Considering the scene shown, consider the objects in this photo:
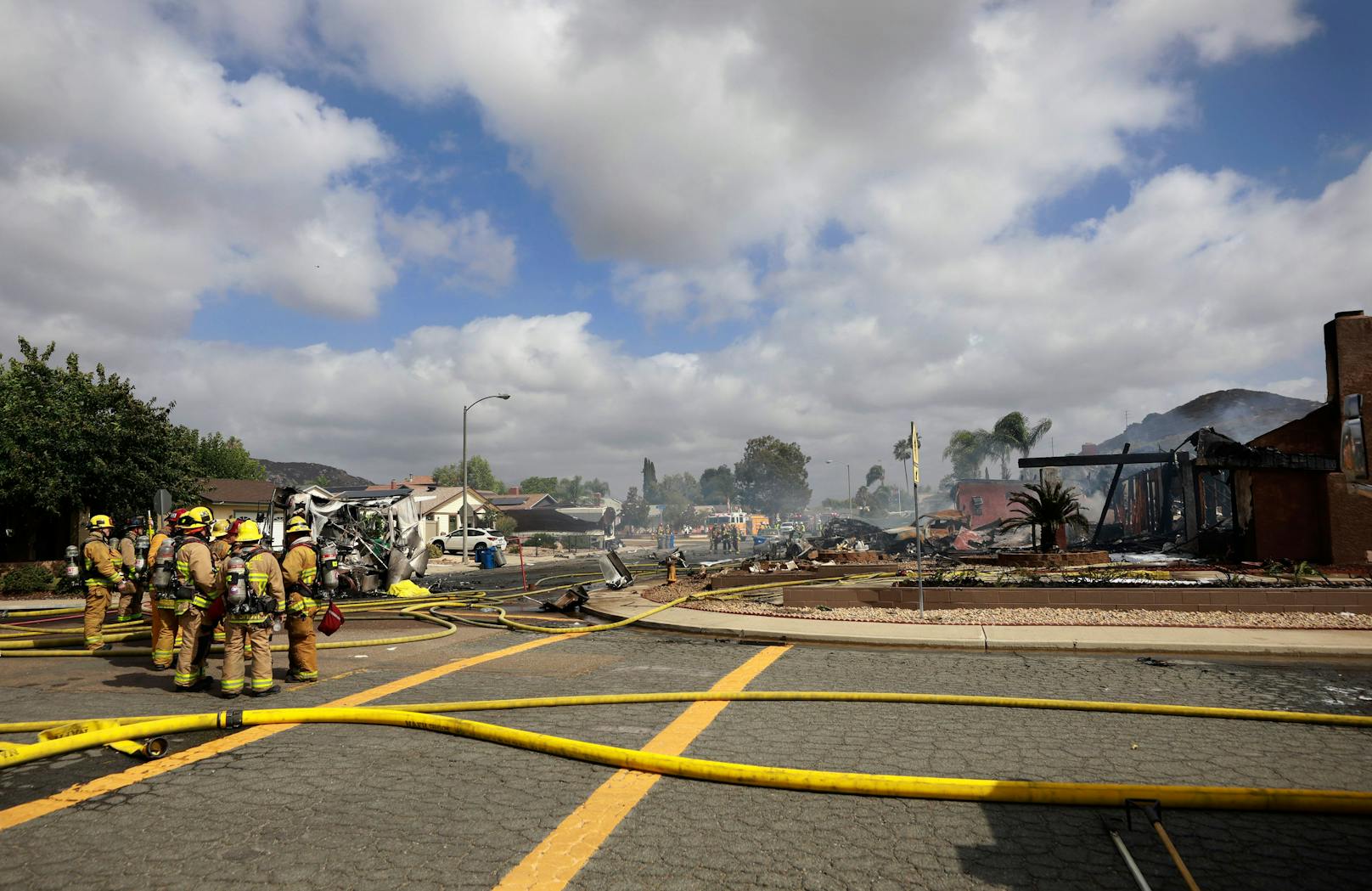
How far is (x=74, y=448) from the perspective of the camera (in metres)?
22.6

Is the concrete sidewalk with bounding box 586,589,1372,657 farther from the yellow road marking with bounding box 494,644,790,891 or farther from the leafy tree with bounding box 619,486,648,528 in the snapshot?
the leafy tree with bounding box 619,486,648,528

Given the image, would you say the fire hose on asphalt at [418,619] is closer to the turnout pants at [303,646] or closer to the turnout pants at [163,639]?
the turnout pants at [163,639]

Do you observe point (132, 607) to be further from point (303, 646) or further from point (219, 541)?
point (303, 646)

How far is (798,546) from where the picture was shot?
29.7 metres

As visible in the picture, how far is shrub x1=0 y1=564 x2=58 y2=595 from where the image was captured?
2209 centimetres

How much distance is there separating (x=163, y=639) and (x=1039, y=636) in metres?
10.4

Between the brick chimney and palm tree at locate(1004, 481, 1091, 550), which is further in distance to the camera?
palm tree at locate(1004, 481, 1091, 550)

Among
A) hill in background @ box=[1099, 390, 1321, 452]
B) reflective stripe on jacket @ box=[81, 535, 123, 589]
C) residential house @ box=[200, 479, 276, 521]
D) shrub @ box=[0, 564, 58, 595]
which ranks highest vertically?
hill in background @ box=[1099, 390, 1321, 452]

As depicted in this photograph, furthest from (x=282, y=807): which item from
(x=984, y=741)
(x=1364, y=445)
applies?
(x=1364, y=445)

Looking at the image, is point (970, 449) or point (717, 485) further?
point (717, 485)

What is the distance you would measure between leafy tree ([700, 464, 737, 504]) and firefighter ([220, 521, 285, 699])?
17837cm

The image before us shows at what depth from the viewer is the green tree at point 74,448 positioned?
2233 centimetres

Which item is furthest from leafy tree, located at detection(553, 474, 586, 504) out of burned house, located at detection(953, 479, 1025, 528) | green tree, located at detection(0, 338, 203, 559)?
green tree, located at detection(0, 338, 203, 559)

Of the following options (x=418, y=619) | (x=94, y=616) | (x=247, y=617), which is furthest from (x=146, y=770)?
(x=418, y=619)
